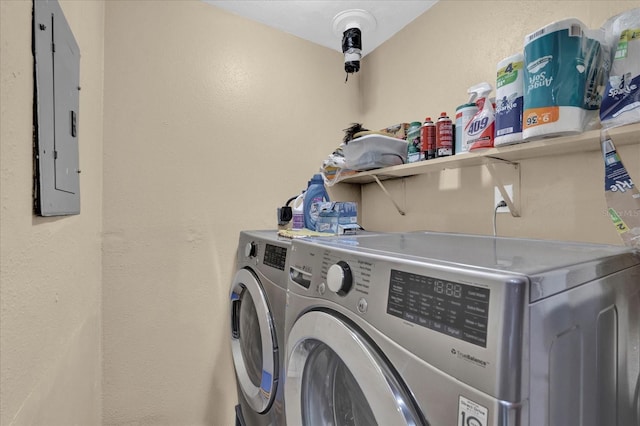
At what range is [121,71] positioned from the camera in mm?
1551

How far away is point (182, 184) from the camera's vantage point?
66.2 inches

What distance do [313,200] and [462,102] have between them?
2.95ft

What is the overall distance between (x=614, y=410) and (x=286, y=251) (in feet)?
3.17

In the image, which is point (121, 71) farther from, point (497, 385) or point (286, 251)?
point (497, 385)

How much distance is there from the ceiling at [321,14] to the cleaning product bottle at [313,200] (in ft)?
3.27

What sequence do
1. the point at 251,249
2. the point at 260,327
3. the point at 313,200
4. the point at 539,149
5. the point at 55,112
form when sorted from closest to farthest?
1. the point at 55,112
2. the point at 539,149
3. the point at 260,327
4. the point at 251,249
5. the point at 313,200

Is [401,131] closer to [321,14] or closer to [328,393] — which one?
[321,14]

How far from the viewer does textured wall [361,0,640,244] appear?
3.62 feet

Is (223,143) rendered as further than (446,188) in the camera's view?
Yes

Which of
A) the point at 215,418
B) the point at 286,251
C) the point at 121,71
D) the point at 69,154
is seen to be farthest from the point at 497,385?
the point at 121,71

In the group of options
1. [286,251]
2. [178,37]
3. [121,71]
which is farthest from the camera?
[178,37]

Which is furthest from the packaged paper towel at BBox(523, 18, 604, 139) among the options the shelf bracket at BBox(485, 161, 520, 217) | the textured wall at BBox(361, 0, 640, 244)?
the shelf bracket at BBox(485, 161, 520, 217)

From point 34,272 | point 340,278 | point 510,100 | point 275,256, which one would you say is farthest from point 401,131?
point 34,272

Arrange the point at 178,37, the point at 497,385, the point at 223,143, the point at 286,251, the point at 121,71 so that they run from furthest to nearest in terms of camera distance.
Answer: the point at 223,143, the point at 178,37, the point at 121,71, the point at 286,251, the point at 497,385
